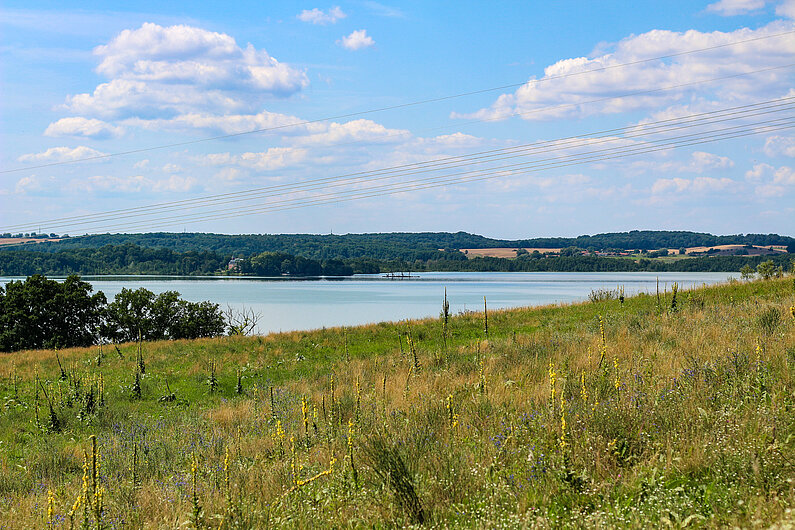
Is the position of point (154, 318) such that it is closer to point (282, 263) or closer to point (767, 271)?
point (767, 271)

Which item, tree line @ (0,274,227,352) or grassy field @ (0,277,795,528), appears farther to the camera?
tree line @ (0,274,227,352)

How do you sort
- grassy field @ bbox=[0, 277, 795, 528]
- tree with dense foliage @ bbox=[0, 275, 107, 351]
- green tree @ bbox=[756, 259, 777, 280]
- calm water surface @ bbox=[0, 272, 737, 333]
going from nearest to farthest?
grassy field @ bbox=[0, 277, 795, 528] → green tree @ bbox=[756, 259, 777, 280] → tree with dense foliage @ bbox=[0, 275, 107, 351] → calm water surface @ bbox=[0, 272, 737, 333]

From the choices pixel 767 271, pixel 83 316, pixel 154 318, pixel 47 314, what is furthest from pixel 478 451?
pixel 47 314

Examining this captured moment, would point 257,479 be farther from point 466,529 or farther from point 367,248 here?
point 367,248

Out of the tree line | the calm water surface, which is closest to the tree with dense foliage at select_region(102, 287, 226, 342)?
the tree line

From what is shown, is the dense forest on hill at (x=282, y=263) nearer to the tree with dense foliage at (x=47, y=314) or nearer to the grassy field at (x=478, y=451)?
the tree with dense foliage at (x=47, y=314)

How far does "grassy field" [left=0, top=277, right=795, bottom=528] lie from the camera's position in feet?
14.3

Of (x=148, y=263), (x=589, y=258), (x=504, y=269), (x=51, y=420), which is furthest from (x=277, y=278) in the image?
(x=51, y=420)

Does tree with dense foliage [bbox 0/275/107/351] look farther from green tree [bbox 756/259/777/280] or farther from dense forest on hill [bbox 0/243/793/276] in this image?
green tree [bbox 756/259/777/280]

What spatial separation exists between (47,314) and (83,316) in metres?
2.09

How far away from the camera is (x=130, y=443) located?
30.5 ft

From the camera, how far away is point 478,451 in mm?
5633

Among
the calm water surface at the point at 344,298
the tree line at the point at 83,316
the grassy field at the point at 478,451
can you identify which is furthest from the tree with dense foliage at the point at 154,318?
the grassy field at the point at 478,451

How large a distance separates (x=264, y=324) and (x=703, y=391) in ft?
198
